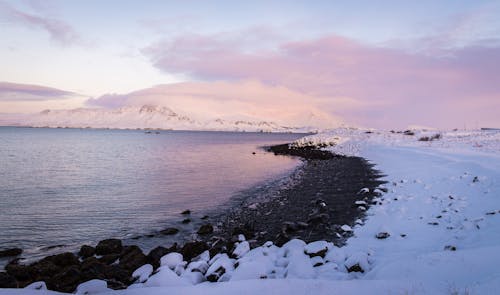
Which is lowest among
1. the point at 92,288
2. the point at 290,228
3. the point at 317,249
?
the point at 290,228

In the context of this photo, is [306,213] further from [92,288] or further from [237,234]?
[92,288]

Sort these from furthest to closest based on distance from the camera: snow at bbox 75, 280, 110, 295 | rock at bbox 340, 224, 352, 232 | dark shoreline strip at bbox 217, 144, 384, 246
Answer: dark shoreline strip at bbox 217, 144, 384, 246 < rock at bbox 340, 224, 352, 232 < snow at bbox 75, 280, 110, 295

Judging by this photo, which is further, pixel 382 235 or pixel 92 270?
pixel 382 235

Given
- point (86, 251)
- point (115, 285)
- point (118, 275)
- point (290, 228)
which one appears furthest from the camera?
point (290, 228)

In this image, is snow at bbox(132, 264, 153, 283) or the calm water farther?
the calm water

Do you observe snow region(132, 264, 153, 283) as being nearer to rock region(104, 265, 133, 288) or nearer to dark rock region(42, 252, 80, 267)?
rock region(104, 265, 133, 288)

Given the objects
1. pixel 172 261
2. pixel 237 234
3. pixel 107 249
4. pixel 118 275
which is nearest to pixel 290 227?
pixel 237 234

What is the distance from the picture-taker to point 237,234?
1091 centimetres

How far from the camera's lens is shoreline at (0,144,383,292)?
25.2 feet

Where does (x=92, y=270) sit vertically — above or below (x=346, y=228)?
below

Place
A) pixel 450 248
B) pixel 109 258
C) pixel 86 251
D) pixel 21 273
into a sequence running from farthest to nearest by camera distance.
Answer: pixel 86 251 → pixel 109 258 → pixel 21 273 → pixel 450 248

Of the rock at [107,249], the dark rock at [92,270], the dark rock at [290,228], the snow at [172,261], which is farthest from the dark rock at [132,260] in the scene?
the dark rock at [290,228]

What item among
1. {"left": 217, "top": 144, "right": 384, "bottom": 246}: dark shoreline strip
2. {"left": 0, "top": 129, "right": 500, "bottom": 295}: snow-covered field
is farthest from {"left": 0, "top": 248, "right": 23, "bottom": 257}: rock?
{"left": 217, "top": 144, "right": 384, "bottom": 246}: dark shoreline strip

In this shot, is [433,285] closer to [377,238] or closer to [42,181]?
[377,238]
